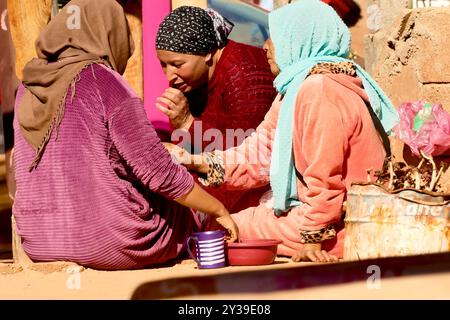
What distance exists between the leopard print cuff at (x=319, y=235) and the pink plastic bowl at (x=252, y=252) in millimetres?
162

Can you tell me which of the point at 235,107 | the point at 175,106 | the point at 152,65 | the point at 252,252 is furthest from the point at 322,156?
the point at 152,65

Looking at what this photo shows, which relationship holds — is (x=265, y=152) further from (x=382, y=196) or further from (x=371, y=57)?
(x=371, y=57)

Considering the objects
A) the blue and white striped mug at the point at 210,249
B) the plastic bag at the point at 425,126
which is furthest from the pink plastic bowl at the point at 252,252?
the plastic bag at the point at 425,126

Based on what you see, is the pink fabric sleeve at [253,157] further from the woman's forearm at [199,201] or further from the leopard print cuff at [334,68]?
the woman's forearm at [199,201]

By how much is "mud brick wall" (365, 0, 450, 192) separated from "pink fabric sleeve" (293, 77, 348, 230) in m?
1.23

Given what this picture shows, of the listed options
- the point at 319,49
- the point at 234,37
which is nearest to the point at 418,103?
the point at 319,49

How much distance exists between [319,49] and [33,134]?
1.75m

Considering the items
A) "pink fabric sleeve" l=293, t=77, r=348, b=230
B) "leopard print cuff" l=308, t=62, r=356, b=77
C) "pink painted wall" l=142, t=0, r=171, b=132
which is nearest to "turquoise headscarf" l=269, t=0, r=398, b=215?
"leopard print cuff" l=308, t=62, r=356, b=77

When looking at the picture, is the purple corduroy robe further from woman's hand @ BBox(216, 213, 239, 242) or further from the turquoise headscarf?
the turquoise headscarf

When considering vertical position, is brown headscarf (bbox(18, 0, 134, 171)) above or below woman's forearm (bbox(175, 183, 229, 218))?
above

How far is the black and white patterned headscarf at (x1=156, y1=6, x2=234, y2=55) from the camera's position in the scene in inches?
222

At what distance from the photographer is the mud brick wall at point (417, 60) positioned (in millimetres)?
5840

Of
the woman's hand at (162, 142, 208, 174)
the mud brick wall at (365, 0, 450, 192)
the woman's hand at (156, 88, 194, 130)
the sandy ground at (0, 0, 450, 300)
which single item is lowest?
the sandy ground at (0, 0, 450, 300)
